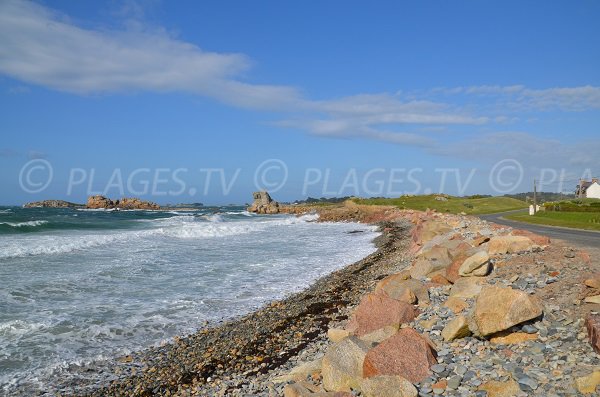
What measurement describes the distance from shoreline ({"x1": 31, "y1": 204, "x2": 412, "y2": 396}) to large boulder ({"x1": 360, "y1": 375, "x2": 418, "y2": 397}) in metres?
1.91

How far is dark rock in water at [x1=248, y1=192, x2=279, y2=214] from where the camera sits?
10869 cm

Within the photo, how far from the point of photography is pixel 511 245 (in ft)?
43.5

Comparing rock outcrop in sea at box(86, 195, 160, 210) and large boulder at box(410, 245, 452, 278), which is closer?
large boulder at box(410, 245, 452, 278)

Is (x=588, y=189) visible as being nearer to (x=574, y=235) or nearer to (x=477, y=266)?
(x=574, y=235)

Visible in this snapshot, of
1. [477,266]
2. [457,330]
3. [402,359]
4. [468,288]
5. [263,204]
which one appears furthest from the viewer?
[263,204]

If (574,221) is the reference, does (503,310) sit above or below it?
below

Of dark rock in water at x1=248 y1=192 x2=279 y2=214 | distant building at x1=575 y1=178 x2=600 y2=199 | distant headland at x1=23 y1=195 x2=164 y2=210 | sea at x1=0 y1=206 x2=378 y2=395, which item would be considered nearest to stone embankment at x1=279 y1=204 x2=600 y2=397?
sea at x1=0 y1=206 x2=378 y2=395

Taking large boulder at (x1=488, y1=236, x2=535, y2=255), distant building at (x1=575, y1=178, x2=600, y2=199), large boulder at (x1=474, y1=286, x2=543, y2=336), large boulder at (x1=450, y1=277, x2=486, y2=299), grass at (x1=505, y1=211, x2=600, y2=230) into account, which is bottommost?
large boulder at (x1=450, y1=277, x2=486, y2=299)

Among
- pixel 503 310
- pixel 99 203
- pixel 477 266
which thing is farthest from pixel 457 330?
pixel 99 203

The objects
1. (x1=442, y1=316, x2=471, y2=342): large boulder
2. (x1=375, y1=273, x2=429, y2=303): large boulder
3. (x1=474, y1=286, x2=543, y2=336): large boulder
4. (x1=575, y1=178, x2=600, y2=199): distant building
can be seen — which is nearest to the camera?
(x1=474, y1=286, x2=543, y2=336): large boulder

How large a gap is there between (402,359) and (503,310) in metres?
1.95

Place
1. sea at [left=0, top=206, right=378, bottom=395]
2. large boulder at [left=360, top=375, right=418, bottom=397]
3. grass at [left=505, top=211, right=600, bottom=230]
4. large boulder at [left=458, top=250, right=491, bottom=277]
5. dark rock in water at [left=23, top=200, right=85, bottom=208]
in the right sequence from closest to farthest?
large boulder at [left=360, top=375, right=418, bottom=397] < sea at [left=0, top=206, right=378, bottom=395] < large boulder at [left=458, top=250, right=491, bottom=277] < grass at [left=505, top=211, right=600, bottom=230] < dark rock in water at [left=23, top=200, right=85, bottom=208]

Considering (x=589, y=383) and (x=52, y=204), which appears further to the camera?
(x=52, y=204)

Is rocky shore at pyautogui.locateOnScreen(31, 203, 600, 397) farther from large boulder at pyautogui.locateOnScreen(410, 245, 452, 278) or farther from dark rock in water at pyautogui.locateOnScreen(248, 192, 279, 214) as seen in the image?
dark rock in water at pyautogui.locateOnScreen(248, 192, 279, 214)
